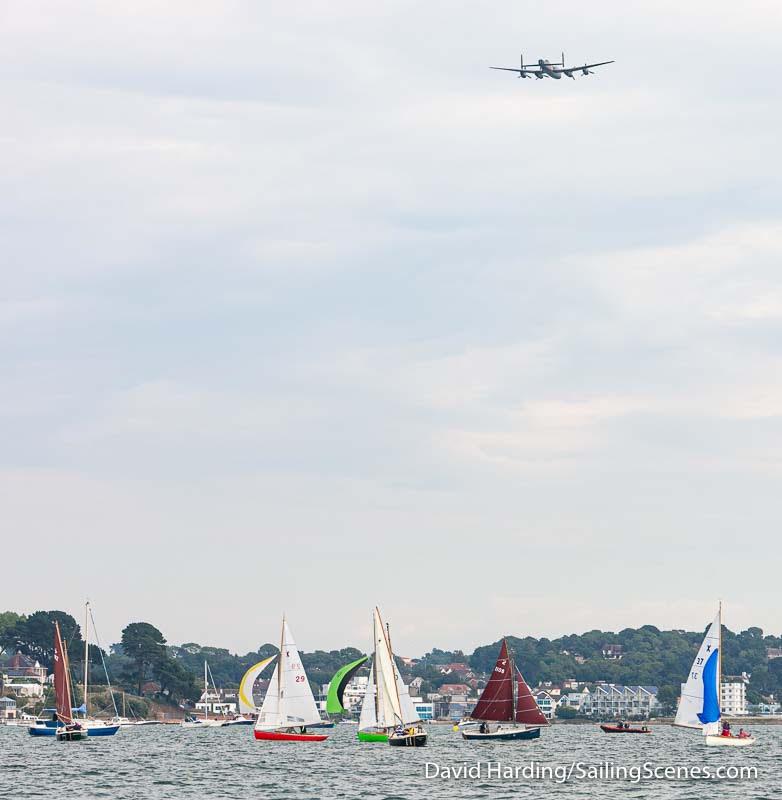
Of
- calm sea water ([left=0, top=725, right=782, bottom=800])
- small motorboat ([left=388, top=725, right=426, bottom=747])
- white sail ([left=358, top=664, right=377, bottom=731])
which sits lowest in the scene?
calm sea water ([left=0, top=725, right=782, bottom=800])

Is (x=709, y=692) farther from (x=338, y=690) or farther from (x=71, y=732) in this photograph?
(x=71, y=732)

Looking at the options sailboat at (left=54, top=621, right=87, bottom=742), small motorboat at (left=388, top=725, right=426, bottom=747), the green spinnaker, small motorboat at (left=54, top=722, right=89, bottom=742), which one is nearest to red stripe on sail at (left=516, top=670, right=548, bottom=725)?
small motorboat at (left=388, top=725, right=426, bottom=747)

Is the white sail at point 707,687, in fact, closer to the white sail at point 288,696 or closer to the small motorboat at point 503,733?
the small motorboat at point 503,733

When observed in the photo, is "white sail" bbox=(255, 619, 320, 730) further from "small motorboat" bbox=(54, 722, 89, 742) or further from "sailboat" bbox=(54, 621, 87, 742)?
"small motorboat" bbox=(54, 722, 89, 742)

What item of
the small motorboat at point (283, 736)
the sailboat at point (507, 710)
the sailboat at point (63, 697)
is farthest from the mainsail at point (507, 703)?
the sailboat at point (63, 697)

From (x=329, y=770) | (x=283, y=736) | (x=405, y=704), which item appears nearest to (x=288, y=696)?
(x=283, y=736)

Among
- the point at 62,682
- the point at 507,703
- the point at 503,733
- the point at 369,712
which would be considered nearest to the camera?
the point at 369,712

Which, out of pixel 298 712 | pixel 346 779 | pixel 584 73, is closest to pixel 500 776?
pixel 346 779
